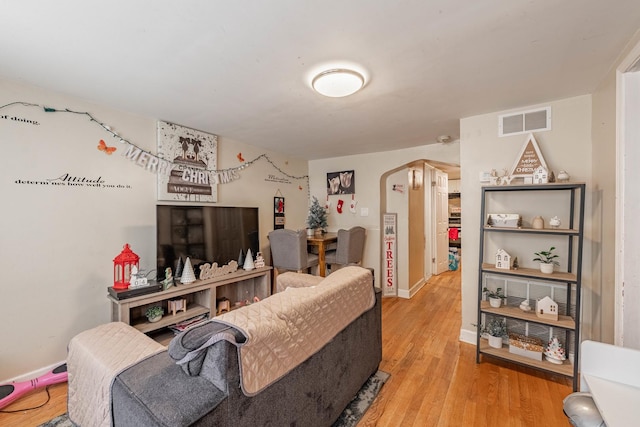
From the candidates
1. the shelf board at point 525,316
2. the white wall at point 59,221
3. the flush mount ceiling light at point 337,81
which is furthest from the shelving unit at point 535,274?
the white wall at point 59,221

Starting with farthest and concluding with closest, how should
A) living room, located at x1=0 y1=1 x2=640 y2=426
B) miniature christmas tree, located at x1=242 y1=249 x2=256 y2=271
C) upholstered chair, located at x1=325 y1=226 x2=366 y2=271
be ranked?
1. upholstered chair, located at x1=325 y1=226 x2=366 y2=271
2. miniature christmas tree, located at x1=242 y1=249 x2=256 y2=271
3. living room, located at x1=0 y1=1 x2=640 y2=426

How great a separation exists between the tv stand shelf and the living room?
1.08ft

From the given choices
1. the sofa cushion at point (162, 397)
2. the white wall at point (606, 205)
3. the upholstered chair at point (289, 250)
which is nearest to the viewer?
the sofa cushion at point (162, 397)

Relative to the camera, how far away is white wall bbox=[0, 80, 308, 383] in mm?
1842

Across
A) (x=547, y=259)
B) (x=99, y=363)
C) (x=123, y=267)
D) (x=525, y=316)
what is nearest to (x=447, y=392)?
(x=525, y=316)

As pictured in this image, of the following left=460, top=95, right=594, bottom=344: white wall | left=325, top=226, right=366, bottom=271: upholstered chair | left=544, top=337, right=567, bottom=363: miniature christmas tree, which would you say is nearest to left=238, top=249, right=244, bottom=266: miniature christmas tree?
left=325, top=226, right=366, bottom=271: upholstered chair

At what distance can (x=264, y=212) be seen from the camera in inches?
149

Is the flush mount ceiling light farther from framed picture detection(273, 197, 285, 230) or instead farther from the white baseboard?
the white baseboard

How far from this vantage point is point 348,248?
3609 millimetres

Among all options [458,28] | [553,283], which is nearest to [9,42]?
[458,28]

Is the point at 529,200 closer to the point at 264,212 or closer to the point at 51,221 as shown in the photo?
the point at 264,212

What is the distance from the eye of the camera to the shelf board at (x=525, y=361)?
6.38 ft

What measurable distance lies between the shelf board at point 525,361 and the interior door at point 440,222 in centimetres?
312

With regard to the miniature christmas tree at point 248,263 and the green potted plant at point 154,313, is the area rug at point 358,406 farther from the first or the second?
the miniature christmas tree at point 248,263
